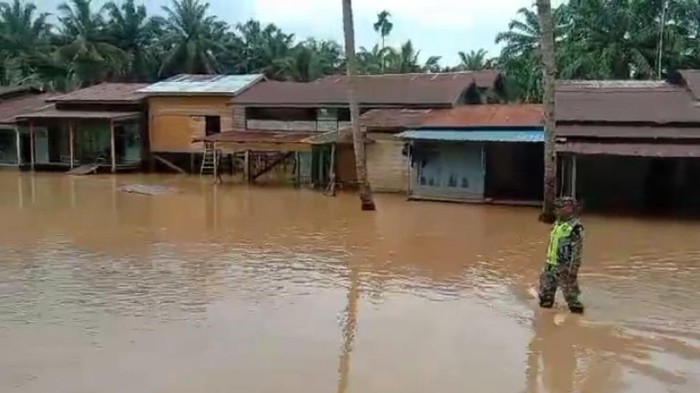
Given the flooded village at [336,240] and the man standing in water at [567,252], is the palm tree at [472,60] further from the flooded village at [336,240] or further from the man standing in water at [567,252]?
the man standing in water at [567,252]

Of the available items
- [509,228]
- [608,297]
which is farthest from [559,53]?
[608,297]

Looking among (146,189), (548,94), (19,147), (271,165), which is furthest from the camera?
(19,147)

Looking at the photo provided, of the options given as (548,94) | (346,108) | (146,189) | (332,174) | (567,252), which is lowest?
(146,189)

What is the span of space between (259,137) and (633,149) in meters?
12.5

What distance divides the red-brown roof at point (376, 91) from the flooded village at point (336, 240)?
0.39ft

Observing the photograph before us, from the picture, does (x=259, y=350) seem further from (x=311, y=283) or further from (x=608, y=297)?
(x=608, y=297)

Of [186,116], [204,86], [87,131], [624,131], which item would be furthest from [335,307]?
[87,131]

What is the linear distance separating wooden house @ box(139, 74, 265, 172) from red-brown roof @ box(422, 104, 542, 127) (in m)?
9.27

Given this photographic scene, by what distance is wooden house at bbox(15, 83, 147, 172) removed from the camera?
30.5 metres

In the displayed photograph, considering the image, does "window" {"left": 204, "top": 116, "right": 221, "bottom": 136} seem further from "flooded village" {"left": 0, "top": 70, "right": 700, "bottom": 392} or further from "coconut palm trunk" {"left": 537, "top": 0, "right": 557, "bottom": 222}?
"coconut palm trunk" {"left": 537, "top": 0, "right": 557, "bottom": 222}

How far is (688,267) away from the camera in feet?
41.1

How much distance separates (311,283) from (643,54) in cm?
2653

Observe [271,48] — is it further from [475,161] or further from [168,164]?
[475,161]

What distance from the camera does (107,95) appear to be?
3183 centimetres
